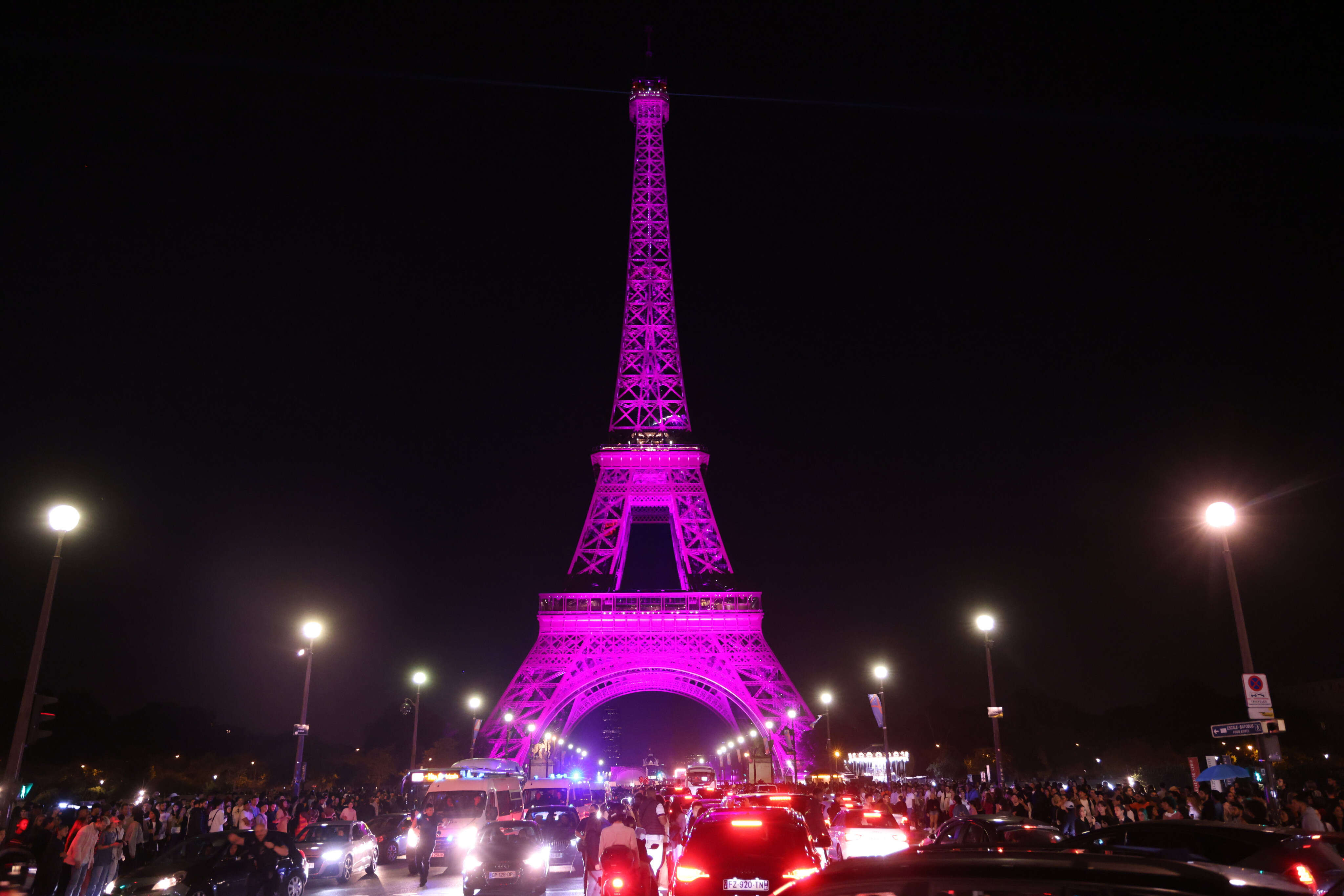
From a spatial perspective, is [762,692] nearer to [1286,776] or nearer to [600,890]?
[1286,776]

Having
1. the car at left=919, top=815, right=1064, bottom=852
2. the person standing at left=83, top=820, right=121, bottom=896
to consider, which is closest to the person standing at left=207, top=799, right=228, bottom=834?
the person standing at left=83, top=820, right=121, bottom=896

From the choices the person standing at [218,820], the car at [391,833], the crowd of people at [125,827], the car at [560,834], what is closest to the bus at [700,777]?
the crowd of people at [125,827]

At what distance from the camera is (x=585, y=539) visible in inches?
2581

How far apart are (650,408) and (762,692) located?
23876 millimetres

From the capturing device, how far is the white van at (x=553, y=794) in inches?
1011

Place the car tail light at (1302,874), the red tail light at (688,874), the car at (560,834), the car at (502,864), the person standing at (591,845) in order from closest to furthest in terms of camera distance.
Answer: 1. the car tail light at (1302,874)
2. the red tail light at (688,874)
3. the person standing at (591,845)
4. the car at (502,864)
5. the car at (560,834)

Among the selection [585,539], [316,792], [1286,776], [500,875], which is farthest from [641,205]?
[500,875]

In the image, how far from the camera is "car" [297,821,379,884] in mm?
20062

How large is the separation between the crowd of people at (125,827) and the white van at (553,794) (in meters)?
5.06

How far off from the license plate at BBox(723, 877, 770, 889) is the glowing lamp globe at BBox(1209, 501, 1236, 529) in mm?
12457

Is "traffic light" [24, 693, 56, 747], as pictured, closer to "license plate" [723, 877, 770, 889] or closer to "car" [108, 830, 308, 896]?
"car" [108, 830, 308, 896]

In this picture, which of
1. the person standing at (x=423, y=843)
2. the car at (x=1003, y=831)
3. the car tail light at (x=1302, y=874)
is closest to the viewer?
the car tail light at (x=1302, y=874)

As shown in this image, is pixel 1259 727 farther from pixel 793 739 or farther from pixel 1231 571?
pixel 793 739

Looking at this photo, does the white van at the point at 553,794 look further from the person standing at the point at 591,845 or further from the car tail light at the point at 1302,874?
the car tail light at the point at 1302,874
